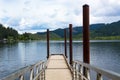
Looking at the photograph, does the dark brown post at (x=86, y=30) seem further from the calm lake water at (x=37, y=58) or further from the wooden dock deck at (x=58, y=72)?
the calm lake water at (x=37, y=58)

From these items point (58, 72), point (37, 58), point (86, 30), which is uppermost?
point (86, 30)

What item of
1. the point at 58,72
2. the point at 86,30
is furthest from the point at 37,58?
the point at 86,30

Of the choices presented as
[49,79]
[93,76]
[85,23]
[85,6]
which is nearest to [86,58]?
[85,23]

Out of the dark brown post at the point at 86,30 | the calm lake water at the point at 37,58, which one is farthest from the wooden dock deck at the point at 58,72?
the calm lake water at the point at 37,58

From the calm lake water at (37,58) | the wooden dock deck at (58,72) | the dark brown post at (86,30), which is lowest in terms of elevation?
the calm lake water at (37,58)

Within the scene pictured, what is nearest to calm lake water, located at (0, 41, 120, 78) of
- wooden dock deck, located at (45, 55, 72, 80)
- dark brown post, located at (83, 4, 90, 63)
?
wooden dock deck, located at (45, 55, 72, 80)

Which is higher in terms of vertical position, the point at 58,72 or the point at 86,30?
the point at 86,30

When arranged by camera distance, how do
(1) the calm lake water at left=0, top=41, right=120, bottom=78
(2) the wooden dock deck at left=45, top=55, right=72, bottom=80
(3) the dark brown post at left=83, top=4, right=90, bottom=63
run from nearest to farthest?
1. (3) the dark brown post at left=83, top=4, right=90, bottom=63
2. (2) the wooden dock deck at left=45, top=55, right=72, bottom=80
3. (1) the calm lake water at left=0, top=41, right=120, bottom=78

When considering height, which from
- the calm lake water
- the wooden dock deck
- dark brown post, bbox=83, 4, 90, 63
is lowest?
the calm lake water

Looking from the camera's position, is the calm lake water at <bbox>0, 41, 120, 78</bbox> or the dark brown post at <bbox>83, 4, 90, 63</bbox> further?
the calm lake water at <bbox>0, 41, 120, 78</bbox>

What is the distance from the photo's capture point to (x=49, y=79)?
16.1 m

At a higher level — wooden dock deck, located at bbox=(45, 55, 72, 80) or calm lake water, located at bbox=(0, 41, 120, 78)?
wooden dock deck, located at bbox=(45, 55, 72, 80)

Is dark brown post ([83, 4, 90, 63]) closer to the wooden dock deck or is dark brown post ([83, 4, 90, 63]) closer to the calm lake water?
the wooden dock deck

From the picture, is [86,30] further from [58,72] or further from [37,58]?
[37,58]
